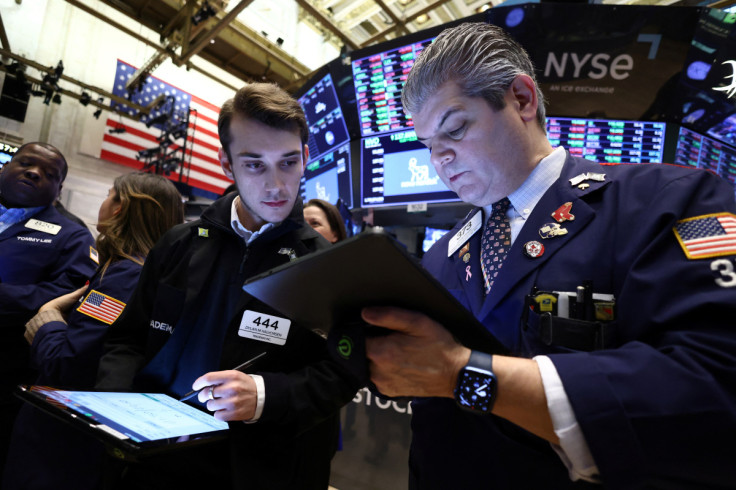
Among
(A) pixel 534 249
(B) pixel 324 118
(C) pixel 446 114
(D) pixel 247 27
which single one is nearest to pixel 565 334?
(A) pixel 534 249

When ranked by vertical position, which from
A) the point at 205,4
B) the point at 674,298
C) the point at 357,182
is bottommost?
the point at 674,298

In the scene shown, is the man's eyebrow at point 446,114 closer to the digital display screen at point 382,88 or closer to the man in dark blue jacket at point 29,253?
the digital display screen at point 382,88

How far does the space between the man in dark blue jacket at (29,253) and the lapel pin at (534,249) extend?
9.09 ft

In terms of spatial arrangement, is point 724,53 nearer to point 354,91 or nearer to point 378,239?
point 354,91

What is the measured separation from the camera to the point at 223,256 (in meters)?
1.55

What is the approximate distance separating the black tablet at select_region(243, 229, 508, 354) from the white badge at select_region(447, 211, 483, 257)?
1.49ft

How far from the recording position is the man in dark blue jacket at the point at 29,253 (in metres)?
2.42

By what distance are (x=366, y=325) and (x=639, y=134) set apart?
2942 millimetres

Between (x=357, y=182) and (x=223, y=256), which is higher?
(x=357, y=182)

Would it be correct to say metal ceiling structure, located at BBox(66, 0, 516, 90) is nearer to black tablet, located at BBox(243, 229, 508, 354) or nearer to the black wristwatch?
black tablet, located at BBox(243, 229, 508, 354)

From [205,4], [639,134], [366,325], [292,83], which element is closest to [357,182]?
[639,134]

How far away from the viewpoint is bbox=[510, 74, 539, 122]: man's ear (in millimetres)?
1118

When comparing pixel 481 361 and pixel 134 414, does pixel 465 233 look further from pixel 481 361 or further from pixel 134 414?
pixel 134 414

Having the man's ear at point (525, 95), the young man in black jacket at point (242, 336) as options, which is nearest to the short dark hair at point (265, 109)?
the young man in black jacket at point (242, 336)
